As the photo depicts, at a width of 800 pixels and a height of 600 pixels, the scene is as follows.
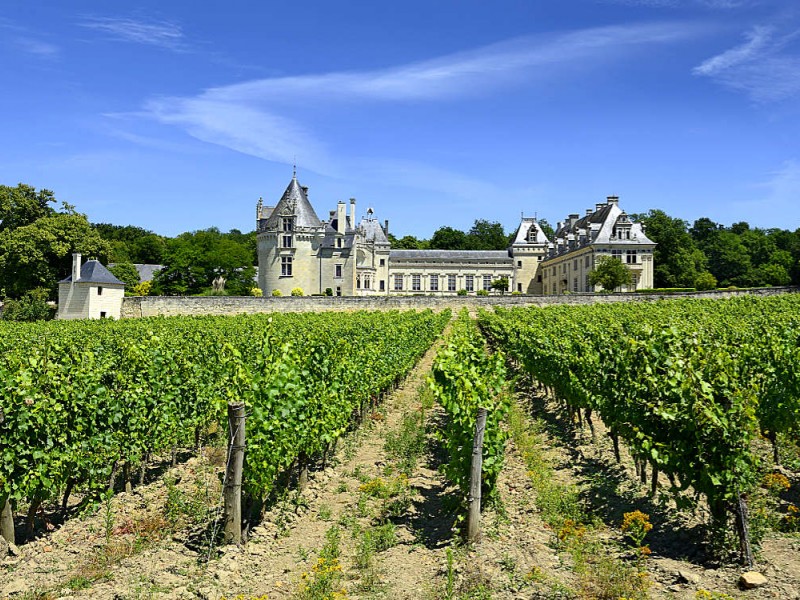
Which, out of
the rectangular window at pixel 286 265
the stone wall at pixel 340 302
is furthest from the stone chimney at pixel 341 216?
the stone wall at pixel 340 302

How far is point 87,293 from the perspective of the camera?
131ft

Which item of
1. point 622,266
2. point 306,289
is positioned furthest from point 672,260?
point 306,289

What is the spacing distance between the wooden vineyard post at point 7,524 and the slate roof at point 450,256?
2509 inches

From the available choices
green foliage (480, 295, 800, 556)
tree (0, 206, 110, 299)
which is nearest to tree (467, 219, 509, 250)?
tree (0, 206, 110, 299)

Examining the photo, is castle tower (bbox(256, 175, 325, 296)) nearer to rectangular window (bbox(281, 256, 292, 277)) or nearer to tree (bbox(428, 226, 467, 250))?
rectangular window (bbox(281, 256, 292, 277))

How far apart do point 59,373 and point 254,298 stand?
36.4 meters

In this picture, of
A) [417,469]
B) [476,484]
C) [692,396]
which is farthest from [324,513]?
[692,396]

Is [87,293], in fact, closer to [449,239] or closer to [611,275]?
[611,275]

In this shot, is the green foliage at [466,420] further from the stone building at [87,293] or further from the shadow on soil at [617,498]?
the stone building at [87,293]

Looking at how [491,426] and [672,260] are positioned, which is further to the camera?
[672,260]

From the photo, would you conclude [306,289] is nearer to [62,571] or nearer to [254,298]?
[254,298]

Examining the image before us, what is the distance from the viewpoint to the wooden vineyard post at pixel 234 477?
6.34 meters

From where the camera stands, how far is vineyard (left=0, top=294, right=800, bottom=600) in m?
5.77

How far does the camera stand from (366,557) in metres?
6.01
